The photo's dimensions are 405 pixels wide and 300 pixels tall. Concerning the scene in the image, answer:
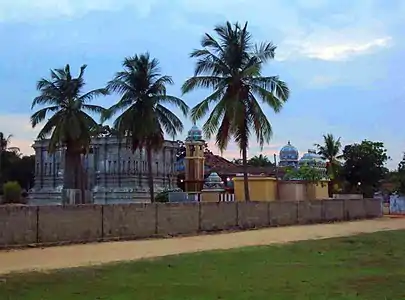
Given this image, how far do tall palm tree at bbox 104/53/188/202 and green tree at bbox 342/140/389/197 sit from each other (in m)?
30.5

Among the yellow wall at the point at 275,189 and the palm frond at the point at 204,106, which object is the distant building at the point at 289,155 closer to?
the yellow wall at the point at 275,189

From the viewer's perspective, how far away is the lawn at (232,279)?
37.6 feet

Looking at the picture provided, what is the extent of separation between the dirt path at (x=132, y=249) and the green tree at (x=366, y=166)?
35295 millimetres

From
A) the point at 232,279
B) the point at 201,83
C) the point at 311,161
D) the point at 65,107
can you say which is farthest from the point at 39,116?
the point at 232,279

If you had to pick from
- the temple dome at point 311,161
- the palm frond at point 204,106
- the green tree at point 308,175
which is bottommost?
the green tree at point 308,175

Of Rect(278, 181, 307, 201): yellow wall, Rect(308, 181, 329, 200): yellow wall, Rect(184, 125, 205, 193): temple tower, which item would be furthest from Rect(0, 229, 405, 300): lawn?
Rect(184, 125, 205, 193): temple tower

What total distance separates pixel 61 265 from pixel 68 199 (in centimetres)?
3098

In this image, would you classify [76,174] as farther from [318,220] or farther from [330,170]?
[330,170]

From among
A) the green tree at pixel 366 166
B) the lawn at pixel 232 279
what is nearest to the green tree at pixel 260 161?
the green tree at pixel 366 166

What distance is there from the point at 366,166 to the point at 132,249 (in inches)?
1886

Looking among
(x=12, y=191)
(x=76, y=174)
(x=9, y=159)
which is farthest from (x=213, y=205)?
(x=9, y=159)

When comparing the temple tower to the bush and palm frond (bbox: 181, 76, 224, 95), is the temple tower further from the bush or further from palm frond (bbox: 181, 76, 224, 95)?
palm frond (bbox: 181, 76, 224, 95)

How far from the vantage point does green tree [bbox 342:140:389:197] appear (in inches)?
2603

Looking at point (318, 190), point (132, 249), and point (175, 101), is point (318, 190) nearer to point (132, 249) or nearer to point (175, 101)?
point (175, 101)
